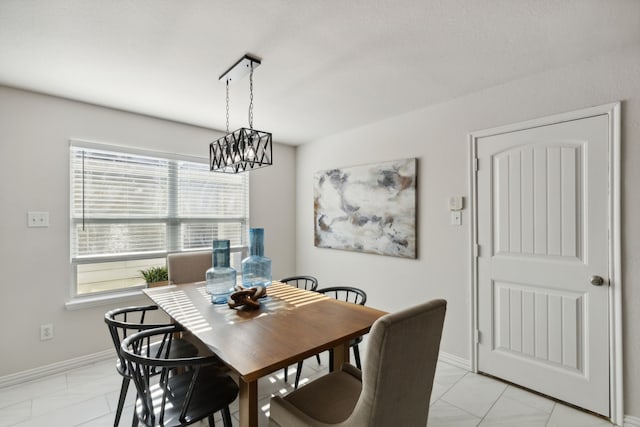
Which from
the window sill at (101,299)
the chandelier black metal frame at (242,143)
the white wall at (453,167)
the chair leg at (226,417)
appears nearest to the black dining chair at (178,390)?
the chair leg at (226,417)

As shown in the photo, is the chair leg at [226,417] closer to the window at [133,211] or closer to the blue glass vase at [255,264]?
the blue glass vase at [255,264]

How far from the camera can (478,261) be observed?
2549 mm

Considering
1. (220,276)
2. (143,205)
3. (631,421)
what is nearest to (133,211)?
(143,205)

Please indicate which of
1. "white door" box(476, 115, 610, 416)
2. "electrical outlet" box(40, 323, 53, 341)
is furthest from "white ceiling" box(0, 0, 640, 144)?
"electrical outlet" box(40, 323, 53, 341)

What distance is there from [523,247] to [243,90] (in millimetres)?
2506

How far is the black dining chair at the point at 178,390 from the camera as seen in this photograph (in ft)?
4.11

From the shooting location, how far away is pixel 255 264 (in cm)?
225

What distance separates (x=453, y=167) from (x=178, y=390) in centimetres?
256

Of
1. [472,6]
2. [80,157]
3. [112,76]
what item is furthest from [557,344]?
[80,157]

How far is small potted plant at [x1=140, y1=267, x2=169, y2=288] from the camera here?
9.69ft

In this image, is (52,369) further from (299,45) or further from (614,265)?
(614,265)

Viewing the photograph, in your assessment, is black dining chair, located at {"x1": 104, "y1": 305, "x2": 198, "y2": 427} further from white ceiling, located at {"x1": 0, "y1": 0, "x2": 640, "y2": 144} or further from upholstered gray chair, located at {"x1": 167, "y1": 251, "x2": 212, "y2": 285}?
white ceiling, located at {"x1": 0, "y1": 0, "x2": 640, "y2": 144}

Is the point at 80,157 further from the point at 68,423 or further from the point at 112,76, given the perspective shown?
the point at 68,423

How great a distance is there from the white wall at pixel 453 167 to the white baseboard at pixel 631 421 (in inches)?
1.1
